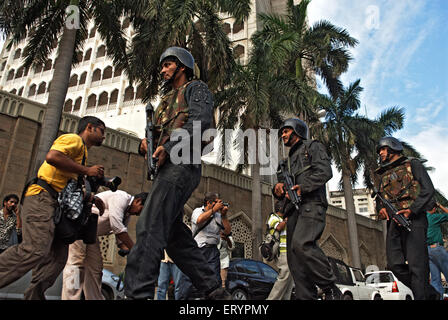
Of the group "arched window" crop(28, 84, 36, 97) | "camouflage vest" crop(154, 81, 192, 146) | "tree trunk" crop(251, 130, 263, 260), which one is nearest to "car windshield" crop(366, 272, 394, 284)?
"tree trunk" crop(251, 130, 263, 260)

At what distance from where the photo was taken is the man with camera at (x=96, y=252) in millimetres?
3734

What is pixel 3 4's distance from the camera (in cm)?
983

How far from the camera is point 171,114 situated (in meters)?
2.93

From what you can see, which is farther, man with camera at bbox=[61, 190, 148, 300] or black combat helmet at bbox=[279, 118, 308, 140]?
black combat helmet at bbox=[279, 118, 308, 140]

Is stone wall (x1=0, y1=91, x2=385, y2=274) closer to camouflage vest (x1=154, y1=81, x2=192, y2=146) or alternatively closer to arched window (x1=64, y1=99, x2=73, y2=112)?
camouflage vest (x1=154, y1=81, x2=192, y2=146)

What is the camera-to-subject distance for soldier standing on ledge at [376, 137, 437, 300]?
11.8 ft

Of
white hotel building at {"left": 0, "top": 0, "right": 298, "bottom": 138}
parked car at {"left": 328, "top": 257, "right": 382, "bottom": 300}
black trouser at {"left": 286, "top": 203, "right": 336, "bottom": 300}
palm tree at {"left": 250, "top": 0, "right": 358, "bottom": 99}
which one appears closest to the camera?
black trouser at {"left": 286, "top": 203, "right": 336, "bottom": 300}

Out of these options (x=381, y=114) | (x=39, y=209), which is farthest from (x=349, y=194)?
(x=39, y=209)

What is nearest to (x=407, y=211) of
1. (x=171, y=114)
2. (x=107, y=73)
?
(x=171, y=114)

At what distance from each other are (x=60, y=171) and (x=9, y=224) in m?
3.07

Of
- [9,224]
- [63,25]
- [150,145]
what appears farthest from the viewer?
[63,25]

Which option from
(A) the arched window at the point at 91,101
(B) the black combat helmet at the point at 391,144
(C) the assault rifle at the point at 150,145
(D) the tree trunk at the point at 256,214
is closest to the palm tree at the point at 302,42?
(D) the tree trunk at the point at 256,214

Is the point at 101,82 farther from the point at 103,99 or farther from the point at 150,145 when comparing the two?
the point at 150,145

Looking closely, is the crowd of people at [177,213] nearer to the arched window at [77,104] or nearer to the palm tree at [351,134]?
the palm tree at [351,134]
